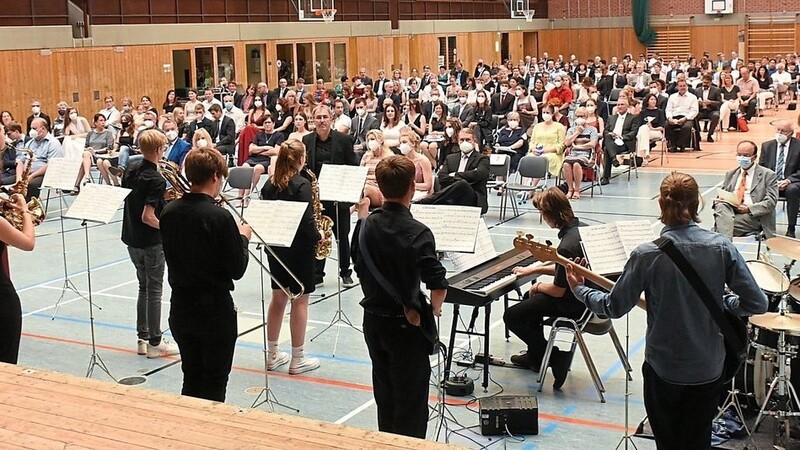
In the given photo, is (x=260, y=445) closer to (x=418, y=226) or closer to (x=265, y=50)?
(x=418, y=226)

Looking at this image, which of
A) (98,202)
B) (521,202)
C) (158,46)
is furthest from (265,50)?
(98,202)

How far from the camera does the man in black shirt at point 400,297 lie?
4.81m

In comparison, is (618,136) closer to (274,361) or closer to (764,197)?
(764,197)

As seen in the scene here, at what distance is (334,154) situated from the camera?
9.41 metres

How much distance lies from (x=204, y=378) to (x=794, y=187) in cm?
831

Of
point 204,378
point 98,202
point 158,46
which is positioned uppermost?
point 158,46

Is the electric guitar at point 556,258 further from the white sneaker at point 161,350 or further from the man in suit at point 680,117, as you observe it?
the man in suit at point 680,117

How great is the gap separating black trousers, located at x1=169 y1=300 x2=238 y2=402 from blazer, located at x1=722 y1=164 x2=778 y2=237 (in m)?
6.58

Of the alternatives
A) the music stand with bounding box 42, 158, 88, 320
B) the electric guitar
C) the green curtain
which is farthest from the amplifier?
the green curtain

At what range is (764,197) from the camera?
10.1 metres

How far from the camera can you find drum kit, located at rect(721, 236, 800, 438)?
5.52 m

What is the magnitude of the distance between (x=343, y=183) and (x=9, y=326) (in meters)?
3.60

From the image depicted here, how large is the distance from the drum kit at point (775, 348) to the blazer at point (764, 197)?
4.10 metres

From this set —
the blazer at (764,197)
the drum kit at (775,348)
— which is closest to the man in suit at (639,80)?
the blazer at (764,197)
